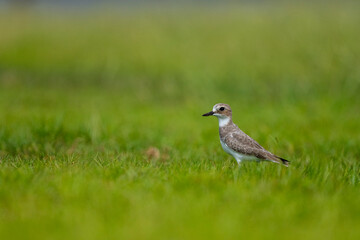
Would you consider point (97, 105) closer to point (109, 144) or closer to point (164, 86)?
point (164, 86)

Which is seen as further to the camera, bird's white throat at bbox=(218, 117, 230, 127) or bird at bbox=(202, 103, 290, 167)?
bird's white throat at bbox=(218, 117, 230, 127)

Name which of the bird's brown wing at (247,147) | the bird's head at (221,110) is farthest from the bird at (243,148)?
the bird's head at (221,110)

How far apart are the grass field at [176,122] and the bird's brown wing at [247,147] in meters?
0.30

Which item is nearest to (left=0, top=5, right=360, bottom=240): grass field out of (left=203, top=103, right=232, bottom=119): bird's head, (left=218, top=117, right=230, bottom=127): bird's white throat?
(left=218, top=117, right=230, bottom=127): bird's white throat

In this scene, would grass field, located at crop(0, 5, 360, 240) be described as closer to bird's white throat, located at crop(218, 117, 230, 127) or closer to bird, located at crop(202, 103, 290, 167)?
bird, located at crop(202, 103, 290, 167)

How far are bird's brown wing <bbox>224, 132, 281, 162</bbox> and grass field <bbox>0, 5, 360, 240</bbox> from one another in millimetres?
304

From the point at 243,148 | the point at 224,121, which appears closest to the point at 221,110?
the point at 224,121

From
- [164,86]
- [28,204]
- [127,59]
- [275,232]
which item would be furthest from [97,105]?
[275,232]

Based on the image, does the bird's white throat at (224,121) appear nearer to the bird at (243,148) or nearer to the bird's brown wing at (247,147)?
the bird at (243,148)

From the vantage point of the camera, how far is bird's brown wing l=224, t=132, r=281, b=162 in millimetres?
5055

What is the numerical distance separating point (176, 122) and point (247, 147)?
3687 millimetres

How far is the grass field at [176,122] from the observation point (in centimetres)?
343

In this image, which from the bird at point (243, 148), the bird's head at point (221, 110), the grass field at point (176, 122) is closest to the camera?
the grass field at point (176, 122)

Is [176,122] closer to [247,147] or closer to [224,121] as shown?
[224,121]
